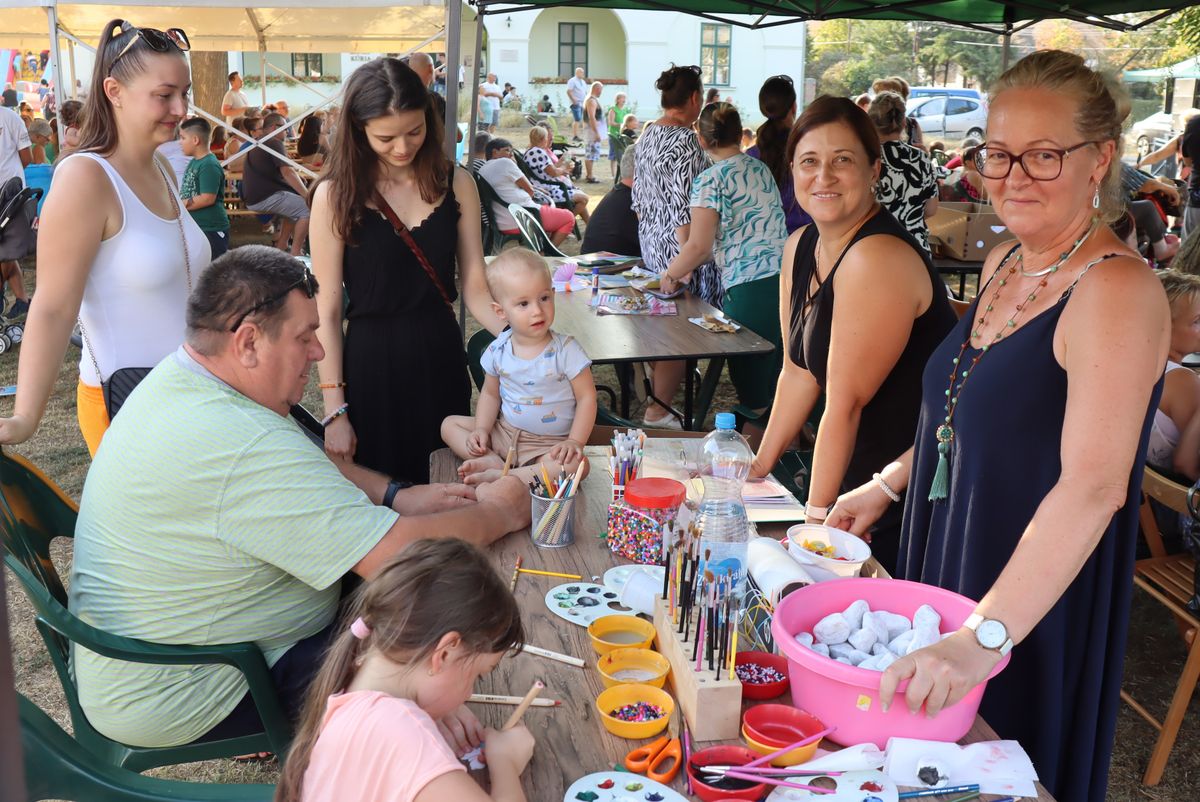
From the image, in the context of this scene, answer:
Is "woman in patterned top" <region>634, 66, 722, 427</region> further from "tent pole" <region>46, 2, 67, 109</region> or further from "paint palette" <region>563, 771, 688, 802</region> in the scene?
"tent pole" <region>46, 2, 67, 109</region>

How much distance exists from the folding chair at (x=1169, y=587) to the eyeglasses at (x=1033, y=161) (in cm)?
136

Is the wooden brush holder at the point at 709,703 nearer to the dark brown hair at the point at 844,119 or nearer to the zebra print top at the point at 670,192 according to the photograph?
the dark brown hair at the point at 844,119

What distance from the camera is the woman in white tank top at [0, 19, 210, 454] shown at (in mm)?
2375

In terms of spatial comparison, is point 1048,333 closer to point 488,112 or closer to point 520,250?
point 520,250

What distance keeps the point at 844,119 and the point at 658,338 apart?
2019mm

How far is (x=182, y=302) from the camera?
8.55ft

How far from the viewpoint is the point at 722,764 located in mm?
1375

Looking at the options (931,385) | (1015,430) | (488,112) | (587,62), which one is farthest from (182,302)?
(587,62)

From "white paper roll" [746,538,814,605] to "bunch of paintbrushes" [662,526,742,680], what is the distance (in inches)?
6.0

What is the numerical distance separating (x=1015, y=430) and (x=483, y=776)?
1.00m

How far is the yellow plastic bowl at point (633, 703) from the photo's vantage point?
1450mm

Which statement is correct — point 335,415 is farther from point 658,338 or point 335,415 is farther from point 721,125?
point 721,125

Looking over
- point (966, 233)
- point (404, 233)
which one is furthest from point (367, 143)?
point (966, 233)

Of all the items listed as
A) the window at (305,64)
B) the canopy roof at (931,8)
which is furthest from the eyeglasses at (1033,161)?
the window at (305,64)
